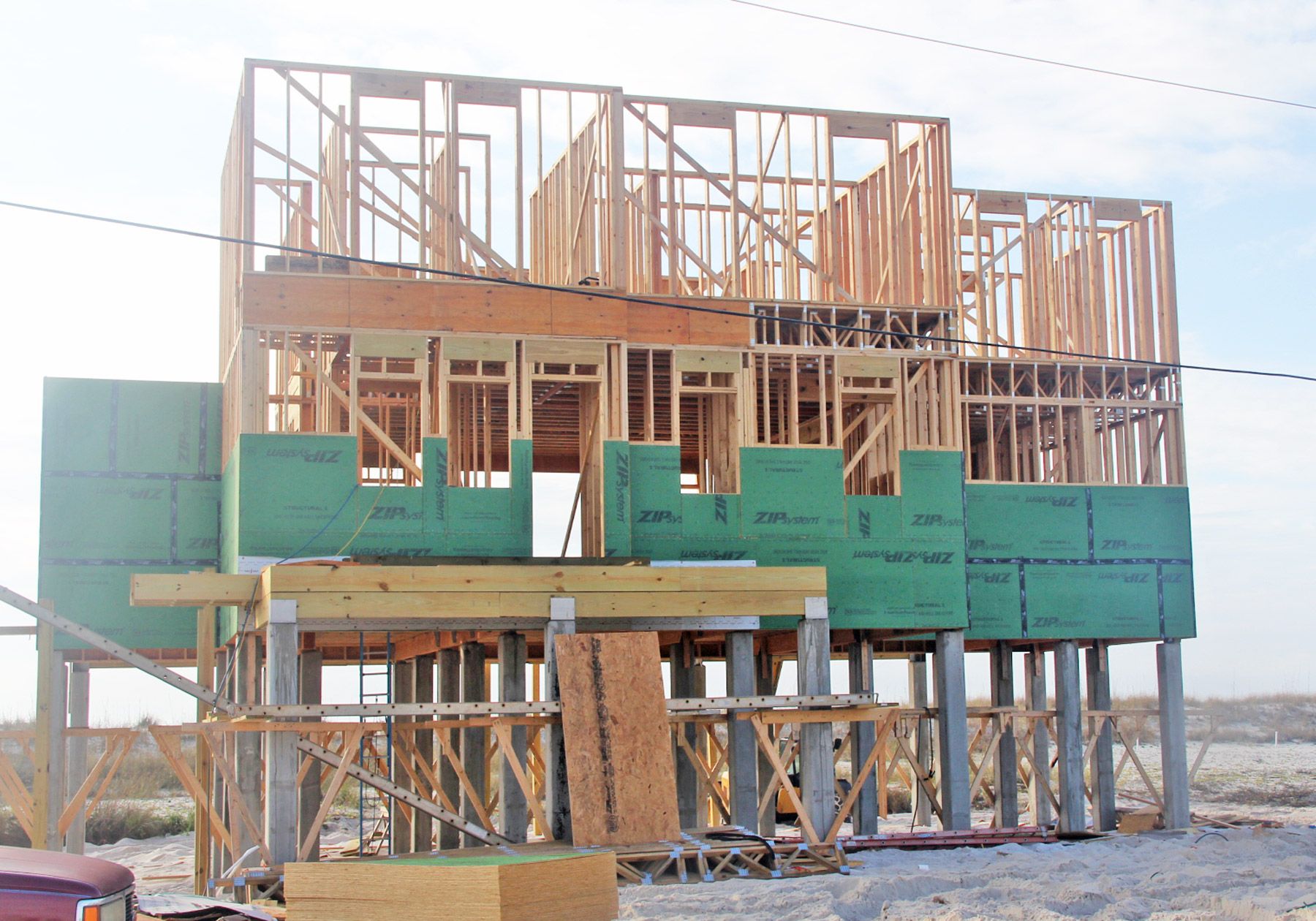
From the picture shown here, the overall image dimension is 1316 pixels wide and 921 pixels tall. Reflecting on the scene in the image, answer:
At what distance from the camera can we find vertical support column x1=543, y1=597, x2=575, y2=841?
714 inches

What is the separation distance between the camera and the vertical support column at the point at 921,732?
103 feet

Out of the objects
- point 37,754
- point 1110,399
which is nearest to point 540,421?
point 1110,399

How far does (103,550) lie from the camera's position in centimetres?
2422

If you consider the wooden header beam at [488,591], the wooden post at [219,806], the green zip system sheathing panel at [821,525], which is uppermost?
the green zip system sheathing panel at [821,525]

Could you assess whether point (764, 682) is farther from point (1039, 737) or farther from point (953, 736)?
point (953, 736)

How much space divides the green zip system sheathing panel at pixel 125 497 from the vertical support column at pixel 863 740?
10938 millimetres

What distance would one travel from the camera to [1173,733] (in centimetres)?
2689

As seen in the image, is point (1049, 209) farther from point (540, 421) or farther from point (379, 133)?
point (379, 133)

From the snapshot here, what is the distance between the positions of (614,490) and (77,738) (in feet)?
33.7

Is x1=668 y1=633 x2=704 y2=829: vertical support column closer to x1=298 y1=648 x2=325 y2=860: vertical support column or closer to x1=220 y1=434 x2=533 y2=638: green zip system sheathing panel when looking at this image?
x1=220 y1=434 x2=533 y2=638: green zip system sheathing panel

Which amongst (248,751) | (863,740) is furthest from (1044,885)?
(248,751)

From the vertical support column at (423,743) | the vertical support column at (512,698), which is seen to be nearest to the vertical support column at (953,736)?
the vertical support column at (512,698)

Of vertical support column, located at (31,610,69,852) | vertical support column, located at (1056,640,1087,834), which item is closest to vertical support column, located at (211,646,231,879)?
vertical support column, located at (31,610,69,852)

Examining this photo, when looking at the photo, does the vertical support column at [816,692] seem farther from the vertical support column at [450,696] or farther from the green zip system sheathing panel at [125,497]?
the green zip system sheathing panel at [125,497]
